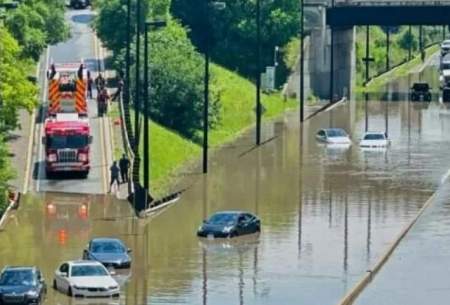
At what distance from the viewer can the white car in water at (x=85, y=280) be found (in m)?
49.6

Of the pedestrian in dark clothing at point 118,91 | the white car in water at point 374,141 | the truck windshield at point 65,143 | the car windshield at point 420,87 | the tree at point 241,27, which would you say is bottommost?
the white car in water at point 374,141

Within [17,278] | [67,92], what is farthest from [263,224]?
[67,92]

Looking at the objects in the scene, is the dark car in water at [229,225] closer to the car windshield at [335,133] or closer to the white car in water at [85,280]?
the white car in water at [85,280]

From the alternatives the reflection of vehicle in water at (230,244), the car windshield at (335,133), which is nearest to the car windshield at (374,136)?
the car windshield at (335,133)

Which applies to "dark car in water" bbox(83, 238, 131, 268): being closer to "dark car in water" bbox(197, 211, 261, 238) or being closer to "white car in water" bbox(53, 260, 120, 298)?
"white car in water" bbox(53, 260, 120, 298)

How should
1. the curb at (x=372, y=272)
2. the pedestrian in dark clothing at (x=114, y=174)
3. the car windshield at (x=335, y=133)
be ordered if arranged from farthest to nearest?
the car windshield at (x=335, y=133)
the pedestrian in dark clothing at (x=114, y=174)
the curb at (x=372, y=272)

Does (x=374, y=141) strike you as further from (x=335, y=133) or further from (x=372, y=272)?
(x=372, y=272)

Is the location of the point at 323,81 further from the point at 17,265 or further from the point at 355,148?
the point at 17,265

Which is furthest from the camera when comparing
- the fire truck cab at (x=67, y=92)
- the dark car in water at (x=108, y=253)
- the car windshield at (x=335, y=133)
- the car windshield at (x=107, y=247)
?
the car windshield at (x=335, y=133)

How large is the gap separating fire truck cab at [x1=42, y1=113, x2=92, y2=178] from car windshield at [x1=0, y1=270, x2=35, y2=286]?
23732 millimetres

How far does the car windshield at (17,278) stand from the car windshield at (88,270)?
1.37 m

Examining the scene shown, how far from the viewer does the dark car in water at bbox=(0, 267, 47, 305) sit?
48.3 meters

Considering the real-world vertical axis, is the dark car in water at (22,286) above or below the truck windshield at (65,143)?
below

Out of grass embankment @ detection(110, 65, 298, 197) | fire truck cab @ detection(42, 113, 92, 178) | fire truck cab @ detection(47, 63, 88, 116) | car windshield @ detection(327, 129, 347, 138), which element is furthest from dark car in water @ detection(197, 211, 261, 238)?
car windshield @ detection(327, 129, 347, 138)
